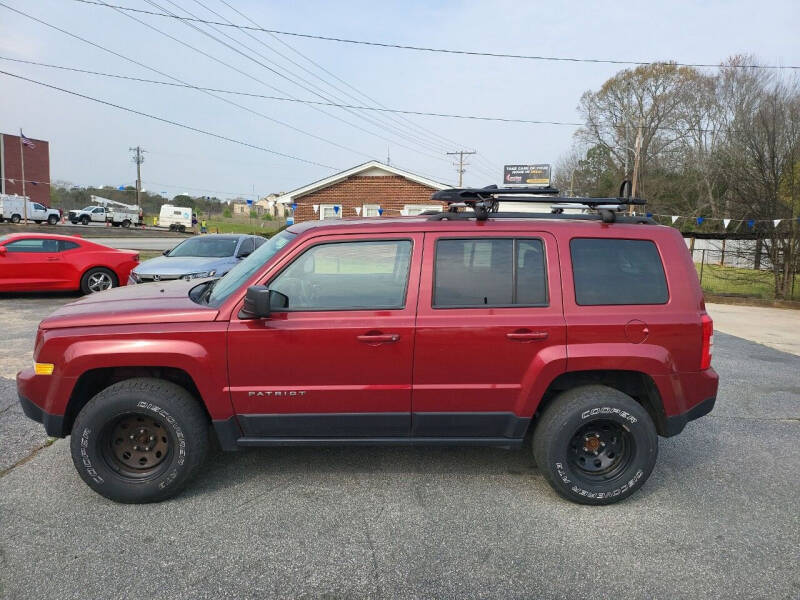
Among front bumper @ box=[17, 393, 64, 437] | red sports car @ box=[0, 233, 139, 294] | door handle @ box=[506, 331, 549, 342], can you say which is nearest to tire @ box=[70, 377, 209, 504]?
front bumper @ box=[17, 393, 64, 437]

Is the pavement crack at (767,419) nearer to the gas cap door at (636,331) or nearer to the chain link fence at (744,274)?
the gas cap door at (636,331)

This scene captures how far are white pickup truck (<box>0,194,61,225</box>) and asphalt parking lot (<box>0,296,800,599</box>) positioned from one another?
1615 inches

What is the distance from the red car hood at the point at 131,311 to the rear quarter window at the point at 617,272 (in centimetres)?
233

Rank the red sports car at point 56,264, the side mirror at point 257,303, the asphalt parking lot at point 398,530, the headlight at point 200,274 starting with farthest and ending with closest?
the red sports car at point 56,264
the headlight at point 200,274
the side mirror at point 257,303
the asphalt parking lot at point 398,530

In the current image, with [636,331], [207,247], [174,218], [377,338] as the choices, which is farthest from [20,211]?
[636,331]

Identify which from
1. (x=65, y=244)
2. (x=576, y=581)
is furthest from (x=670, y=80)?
(x=576, y=581)

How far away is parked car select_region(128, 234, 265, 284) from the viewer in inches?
348

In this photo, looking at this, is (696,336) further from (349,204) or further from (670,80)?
(670,80)

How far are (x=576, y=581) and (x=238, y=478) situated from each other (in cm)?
222

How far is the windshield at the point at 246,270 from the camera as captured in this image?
3385 mm

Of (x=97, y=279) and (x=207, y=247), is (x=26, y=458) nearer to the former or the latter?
(x=207, y=247)

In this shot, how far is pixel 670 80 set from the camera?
47.4 meters

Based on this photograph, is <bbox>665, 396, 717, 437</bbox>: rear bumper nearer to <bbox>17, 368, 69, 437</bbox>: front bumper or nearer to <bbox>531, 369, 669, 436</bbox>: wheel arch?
<bbox>531, 369, 669, 436</bbox>: wheel arch

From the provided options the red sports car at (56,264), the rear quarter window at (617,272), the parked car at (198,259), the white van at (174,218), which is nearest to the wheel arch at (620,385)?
the rear quarter window at (617,272)
